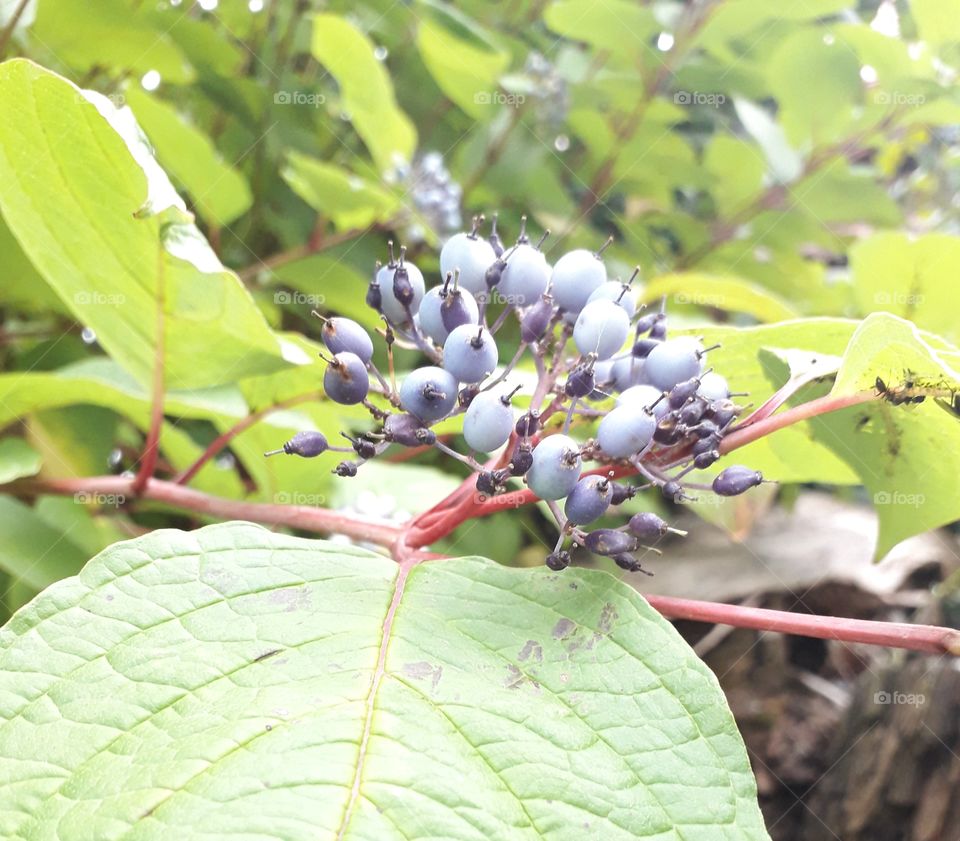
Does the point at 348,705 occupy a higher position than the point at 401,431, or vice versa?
the point at 401,431

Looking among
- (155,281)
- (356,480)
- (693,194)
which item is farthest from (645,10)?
(155,281)

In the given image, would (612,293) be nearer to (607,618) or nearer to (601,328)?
(601,328)

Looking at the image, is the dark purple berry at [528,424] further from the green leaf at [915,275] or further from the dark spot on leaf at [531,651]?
the green leaf at [915,275]

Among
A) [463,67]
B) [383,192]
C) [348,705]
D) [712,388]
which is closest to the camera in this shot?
[348,705]

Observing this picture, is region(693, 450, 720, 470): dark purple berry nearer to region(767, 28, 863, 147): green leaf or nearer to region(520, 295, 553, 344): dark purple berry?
region(520, 295, 553, 344): dark purple berry

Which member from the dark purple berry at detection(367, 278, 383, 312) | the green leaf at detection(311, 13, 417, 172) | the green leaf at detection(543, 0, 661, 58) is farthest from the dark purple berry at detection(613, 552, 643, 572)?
the green leaf at detection(543, 0, 661, 58)

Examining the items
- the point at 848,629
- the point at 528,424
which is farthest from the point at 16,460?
the point at 848,629

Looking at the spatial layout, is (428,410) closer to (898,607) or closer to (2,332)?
(2,332)
